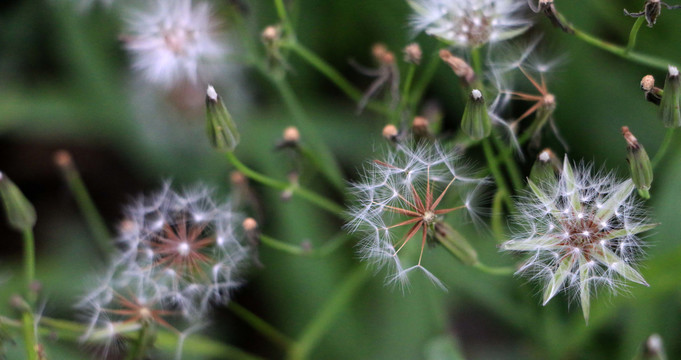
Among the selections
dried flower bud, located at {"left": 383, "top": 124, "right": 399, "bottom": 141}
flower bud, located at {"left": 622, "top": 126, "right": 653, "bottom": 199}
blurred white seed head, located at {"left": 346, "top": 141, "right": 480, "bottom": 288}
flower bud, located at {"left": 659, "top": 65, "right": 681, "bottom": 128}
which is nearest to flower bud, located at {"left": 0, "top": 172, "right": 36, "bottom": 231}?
blurred white seed head, located at {"left": 346, "top": 141, "right": 480, "bottom": 288}

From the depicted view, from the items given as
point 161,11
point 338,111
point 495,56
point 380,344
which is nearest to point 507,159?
point 495,56

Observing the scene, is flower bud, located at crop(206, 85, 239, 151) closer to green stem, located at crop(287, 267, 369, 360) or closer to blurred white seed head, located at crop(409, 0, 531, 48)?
blurred white seed head, located at crop(409, 0, 531, 48)

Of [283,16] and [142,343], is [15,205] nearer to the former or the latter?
[142,343]

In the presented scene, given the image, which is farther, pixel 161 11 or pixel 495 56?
pixel 161 11

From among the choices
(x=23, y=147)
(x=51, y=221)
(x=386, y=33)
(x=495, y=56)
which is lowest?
(x=51, y=221)

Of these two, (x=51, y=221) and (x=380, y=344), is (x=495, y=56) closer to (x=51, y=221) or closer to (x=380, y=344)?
(x=380, y=344)

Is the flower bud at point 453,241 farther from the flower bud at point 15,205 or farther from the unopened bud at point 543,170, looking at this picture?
the flower bud at point 15,205

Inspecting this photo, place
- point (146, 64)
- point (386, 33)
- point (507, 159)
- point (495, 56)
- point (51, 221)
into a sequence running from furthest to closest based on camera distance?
1. point (51, 221)
2. point (386, 33)
3. point (146, 64)
4. point (495, 56)
5. point (507, 159)
